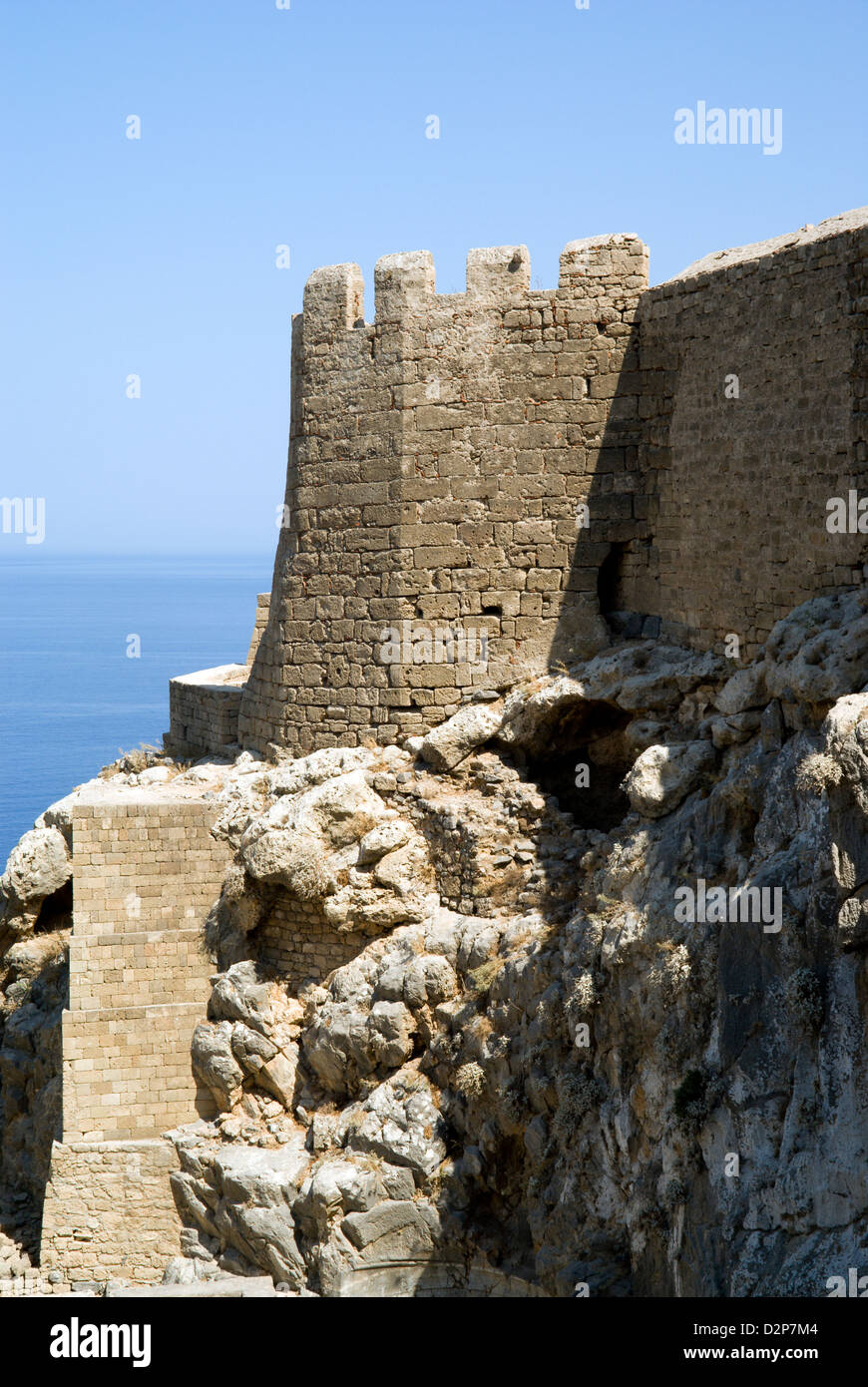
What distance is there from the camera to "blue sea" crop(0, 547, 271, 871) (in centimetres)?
4881

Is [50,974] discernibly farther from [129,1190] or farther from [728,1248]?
[728,1248]

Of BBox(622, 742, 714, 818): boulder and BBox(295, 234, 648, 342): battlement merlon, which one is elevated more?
BBox(295, 234, 648, 342): battlement merlon

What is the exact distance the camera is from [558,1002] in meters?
12.7

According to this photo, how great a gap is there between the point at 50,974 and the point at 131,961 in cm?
313

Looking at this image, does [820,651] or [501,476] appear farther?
[501,476]

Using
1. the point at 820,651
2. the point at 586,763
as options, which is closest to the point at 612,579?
the point at 586,763

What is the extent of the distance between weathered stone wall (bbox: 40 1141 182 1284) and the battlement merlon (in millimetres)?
8443

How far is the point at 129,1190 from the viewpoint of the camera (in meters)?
15.4

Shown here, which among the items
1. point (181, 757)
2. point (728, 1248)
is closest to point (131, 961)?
point (181, 757)

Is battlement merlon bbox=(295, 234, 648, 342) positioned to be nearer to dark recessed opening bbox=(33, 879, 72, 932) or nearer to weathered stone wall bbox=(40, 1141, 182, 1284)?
dark recessed opening bbox=(33, 879, 72, 932)

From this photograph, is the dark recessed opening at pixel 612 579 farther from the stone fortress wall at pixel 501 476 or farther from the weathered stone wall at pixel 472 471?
Result: the weathered stone wall at pixel 472 471

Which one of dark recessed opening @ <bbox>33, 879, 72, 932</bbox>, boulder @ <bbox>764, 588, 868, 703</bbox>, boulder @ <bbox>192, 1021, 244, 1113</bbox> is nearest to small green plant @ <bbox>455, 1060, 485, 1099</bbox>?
boulder @ <bbox>192, 1021, 244, 1113</bbox>

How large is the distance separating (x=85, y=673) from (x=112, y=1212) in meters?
54.1

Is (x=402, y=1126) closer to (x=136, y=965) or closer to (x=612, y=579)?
(x=136, y=965)
